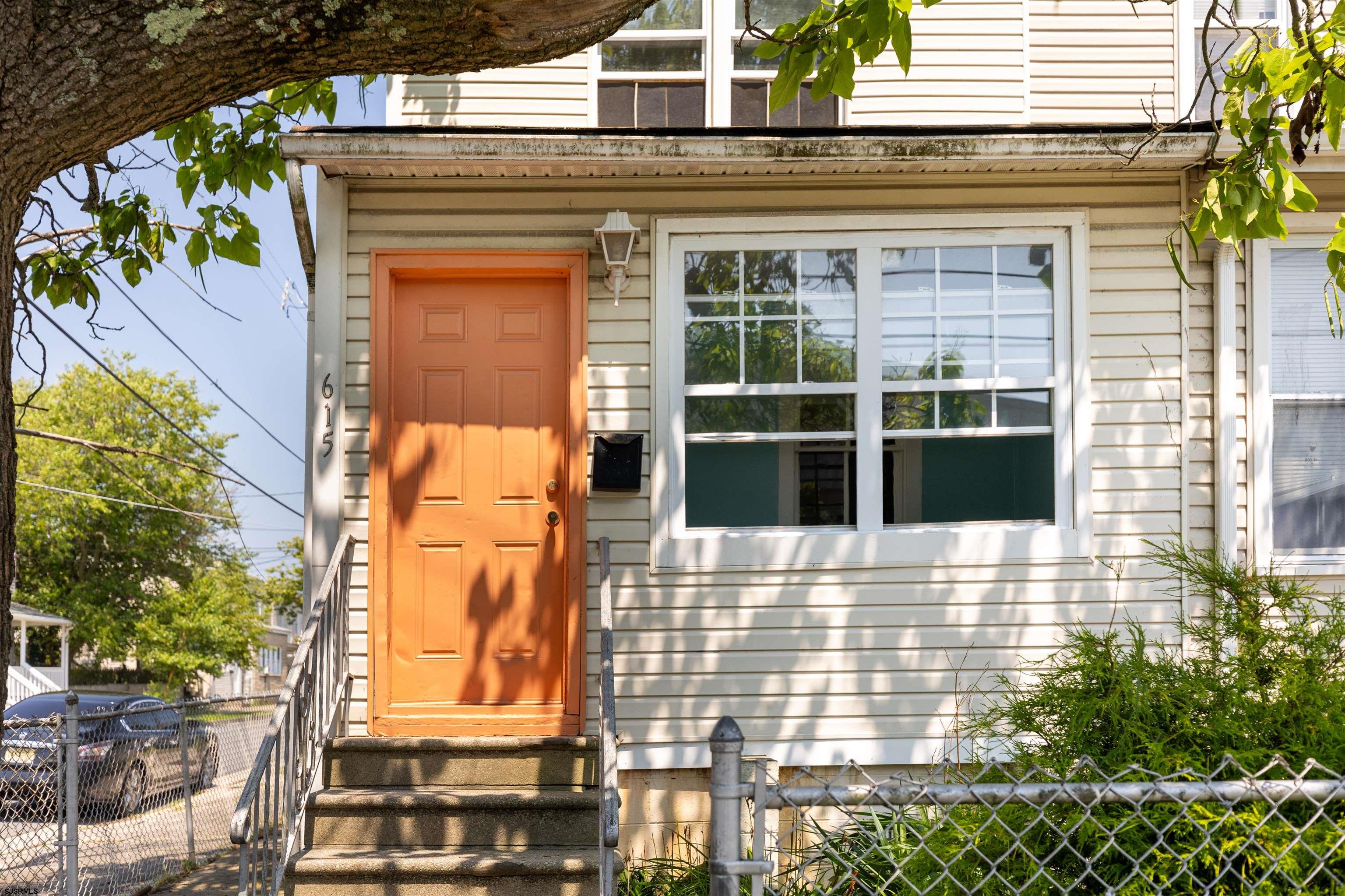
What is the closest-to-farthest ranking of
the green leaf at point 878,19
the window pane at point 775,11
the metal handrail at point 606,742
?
the green leaf at point 878,19 < the metal handrail at point 606,742 < the window pane at point 775,11

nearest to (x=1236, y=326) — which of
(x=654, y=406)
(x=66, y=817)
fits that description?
(x=654, y=406)

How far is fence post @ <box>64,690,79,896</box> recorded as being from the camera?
5.55 metres

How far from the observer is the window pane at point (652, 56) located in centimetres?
616

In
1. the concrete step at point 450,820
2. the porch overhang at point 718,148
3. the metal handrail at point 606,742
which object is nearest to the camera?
the metal handrail at point 606,742

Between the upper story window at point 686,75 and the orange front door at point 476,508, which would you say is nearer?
the orange front door at point 476,508

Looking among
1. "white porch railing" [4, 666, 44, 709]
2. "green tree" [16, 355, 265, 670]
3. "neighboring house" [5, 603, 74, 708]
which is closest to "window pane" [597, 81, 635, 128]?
"neighboring house" [5, 603, 74, 708]

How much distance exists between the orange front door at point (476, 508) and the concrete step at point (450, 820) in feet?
1.94

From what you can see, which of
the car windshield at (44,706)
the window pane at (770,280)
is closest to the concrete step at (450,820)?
the window pane at (770,280)

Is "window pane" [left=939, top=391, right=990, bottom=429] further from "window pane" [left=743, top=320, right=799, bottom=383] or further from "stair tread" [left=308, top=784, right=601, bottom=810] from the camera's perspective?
"stair tread" [left=308, top=784, right=601, bottom=810]

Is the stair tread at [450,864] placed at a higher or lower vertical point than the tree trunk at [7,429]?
lower

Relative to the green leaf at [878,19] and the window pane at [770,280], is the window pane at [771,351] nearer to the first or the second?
the window pane at [770,280]

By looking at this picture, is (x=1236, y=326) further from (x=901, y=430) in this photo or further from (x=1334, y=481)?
(x=901, y=430)

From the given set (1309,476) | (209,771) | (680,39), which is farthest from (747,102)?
(209,771)

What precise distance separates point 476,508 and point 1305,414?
4.45m
